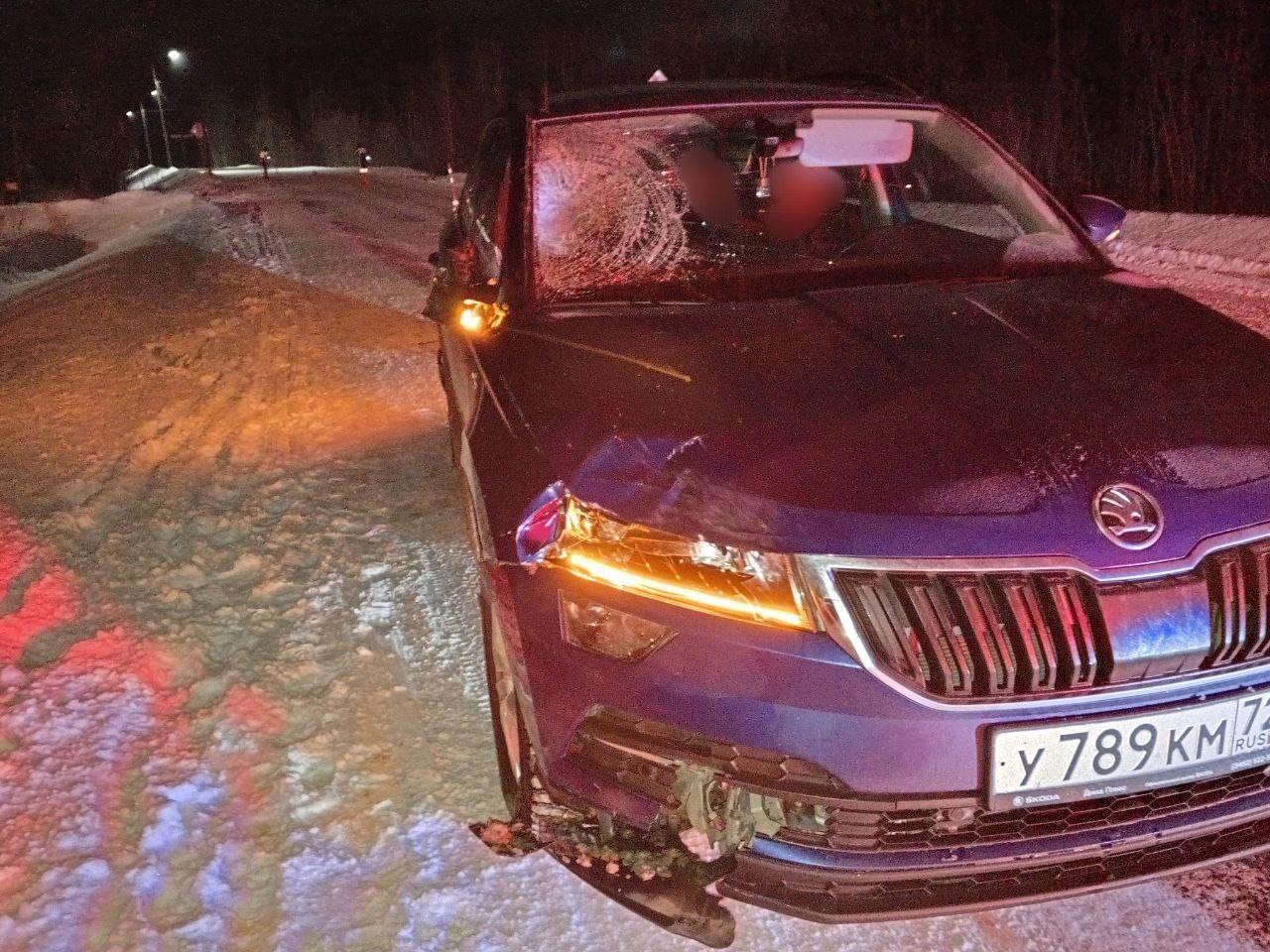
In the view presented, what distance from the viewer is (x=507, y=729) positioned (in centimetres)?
259

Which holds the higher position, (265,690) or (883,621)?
(883,621)

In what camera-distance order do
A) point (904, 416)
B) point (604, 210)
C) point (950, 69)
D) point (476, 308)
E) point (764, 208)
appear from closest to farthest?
point (904, 416)
point (476, 308)
point (604, 210)
point (764, 208)
point (950, 69)

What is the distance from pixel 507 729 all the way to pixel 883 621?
3.51ft

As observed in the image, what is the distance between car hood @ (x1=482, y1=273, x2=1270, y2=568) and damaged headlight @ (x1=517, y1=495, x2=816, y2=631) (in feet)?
0.12

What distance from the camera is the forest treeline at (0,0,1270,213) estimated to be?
12516 mm

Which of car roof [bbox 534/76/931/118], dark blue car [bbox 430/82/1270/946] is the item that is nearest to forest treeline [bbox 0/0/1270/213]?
car roof [bbox 534/76/931/118]

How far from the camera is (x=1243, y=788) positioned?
6.82ft

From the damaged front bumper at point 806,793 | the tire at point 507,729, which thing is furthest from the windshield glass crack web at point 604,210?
the damaged front bumper at point 806,793

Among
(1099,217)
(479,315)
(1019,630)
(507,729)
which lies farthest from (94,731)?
(1099,217)

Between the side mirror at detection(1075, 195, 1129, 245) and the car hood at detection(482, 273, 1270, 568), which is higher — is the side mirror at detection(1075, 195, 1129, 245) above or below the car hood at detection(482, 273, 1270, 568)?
above

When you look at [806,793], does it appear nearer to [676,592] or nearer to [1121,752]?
[676,592]

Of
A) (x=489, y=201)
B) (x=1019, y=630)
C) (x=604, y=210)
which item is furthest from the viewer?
(x=489, y=201)

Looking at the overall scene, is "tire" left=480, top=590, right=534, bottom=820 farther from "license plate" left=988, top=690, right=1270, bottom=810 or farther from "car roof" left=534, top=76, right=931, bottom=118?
"car roof" left=534, top=76, right=931, bottom=118

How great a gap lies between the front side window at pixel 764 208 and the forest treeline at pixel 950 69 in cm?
85
